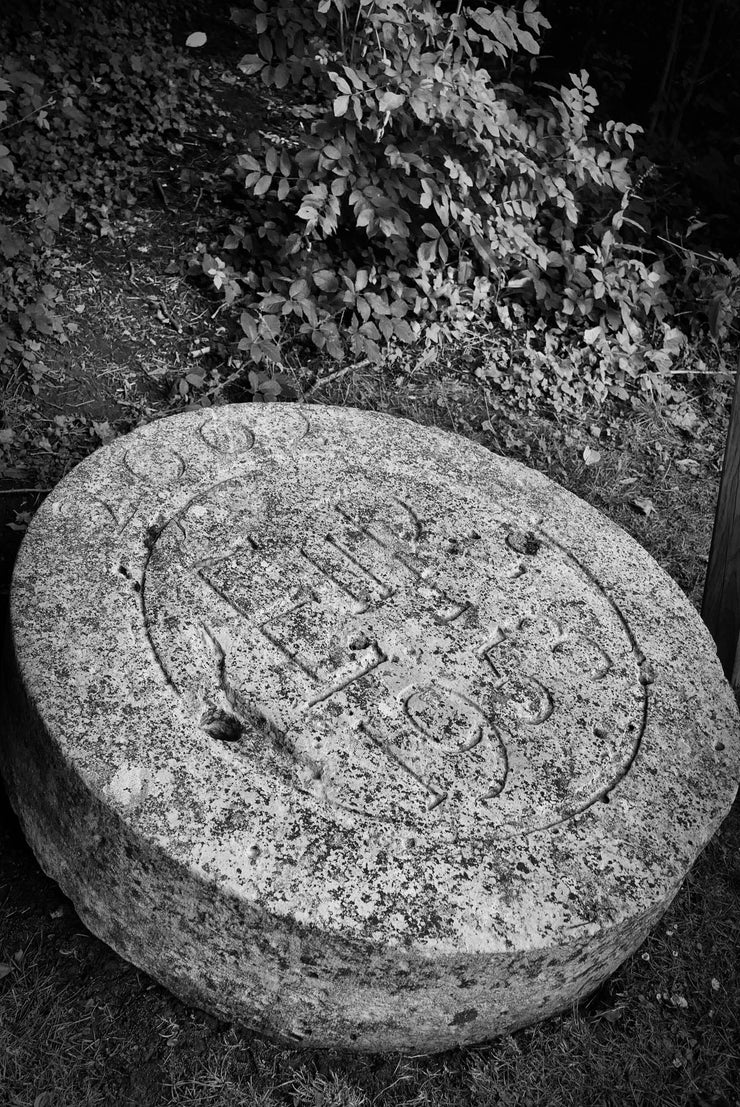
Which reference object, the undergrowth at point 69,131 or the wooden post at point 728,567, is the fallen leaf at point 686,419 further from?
the undergrowth at point 69,131

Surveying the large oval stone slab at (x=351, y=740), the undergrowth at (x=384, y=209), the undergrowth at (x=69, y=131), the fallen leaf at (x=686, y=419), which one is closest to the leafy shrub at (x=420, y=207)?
the undergrowth at (x=384, y=209)

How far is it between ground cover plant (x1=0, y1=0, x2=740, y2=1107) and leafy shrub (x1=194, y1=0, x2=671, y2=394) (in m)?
0.03

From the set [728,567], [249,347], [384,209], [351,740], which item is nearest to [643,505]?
[728,567]

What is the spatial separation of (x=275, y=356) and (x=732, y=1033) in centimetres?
276

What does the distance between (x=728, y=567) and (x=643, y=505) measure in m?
1.18

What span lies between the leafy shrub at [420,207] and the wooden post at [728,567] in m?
1.67

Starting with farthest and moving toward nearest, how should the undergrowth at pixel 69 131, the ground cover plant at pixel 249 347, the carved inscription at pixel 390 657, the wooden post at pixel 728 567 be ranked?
the undergrowth at pixel 69 131
the wooden post at pixel 728 567
the ground cover plant at pixel 249 347
the carved inscription at pixel 390 657

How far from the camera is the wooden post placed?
266 centimetres

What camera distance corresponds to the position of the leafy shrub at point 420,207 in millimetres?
3559

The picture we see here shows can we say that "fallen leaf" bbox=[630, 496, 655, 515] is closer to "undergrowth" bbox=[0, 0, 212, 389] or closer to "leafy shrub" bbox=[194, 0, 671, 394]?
"leafy shrub" bbox=[194, 0, 671, 394]

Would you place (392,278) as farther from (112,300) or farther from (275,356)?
(112,300)

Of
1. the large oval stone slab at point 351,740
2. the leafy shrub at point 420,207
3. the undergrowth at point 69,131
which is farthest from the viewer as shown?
the undergrowth at point 69,131

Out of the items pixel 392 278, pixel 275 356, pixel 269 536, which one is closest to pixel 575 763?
pixel 269 536

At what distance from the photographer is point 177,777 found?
76.2 inches
